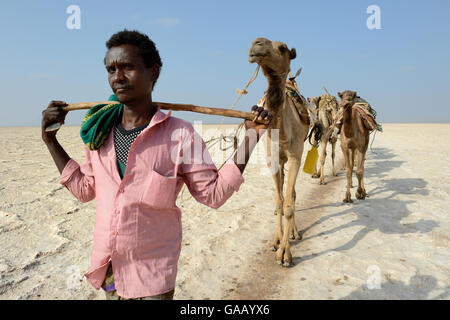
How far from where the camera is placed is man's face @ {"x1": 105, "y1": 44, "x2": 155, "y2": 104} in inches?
63.3

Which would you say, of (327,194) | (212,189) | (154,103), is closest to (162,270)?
(212,189)

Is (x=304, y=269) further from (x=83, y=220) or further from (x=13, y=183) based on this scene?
(x=13, y=183)

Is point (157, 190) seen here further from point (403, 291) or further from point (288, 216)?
point (403, 291)

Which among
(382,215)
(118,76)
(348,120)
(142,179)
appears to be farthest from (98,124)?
(348,120)

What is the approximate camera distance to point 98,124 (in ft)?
5.64

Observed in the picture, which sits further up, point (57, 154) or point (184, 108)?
point (184, 108)

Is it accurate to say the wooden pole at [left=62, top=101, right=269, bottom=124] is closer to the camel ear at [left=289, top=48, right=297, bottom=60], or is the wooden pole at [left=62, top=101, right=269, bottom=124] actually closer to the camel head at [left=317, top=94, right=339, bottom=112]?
the camel ear at [left=289, top=48, right=297, bottom=60]

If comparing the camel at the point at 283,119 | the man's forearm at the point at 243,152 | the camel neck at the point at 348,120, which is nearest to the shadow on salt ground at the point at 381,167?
the camel neck at the point at 348,120

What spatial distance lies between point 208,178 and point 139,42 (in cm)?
84

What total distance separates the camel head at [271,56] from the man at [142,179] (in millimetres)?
1583

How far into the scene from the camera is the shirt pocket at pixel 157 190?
1625 millimetres
